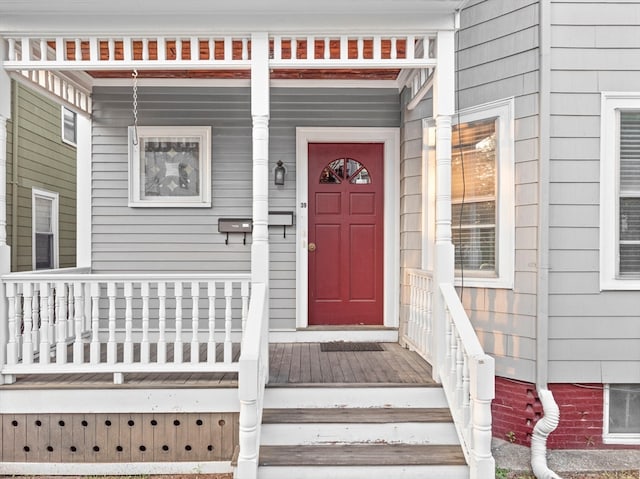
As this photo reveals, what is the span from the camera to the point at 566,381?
11.4 feet

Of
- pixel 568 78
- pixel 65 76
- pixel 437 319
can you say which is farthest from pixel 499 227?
pixel 65 76

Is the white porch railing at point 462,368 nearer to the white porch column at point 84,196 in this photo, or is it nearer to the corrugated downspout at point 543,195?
the corrugated downspout at point 543,195

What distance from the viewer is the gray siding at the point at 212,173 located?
481 centimetres

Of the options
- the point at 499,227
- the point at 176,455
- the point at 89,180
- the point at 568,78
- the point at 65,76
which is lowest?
the point at 176,455

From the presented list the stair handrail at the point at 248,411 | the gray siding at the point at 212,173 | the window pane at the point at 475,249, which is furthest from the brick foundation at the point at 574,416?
the gray siding at the point at 212,173

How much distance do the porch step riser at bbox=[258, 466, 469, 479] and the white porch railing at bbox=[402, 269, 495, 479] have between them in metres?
0.15

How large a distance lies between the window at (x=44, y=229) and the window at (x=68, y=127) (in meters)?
0.97

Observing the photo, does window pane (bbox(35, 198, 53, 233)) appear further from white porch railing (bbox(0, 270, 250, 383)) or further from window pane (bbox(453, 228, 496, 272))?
window pane (bbox(453, 228, 496, 272))

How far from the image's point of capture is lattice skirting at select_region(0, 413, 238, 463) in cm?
324

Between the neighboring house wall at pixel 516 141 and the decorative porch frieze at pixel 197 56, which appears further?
the neighboring house wall at pixel 516 141

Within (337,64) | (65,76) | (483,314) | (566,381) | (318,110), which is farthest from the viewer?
(318,110)

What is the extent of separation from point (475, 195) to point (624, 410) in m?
2.02

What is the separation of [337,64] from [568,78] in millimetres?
1761

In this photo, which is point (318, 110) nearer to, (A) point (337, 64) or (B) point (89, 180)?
(A) point (337, 64)
